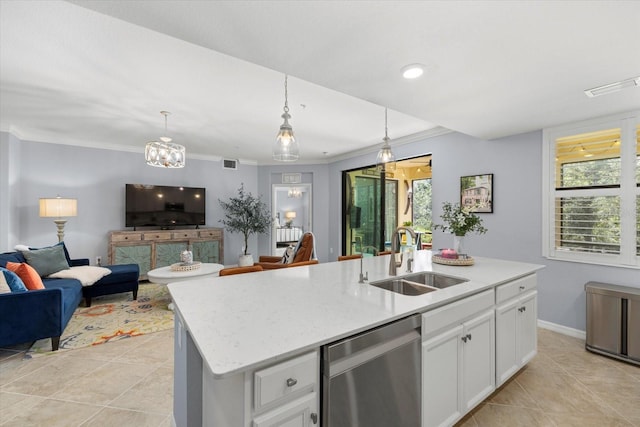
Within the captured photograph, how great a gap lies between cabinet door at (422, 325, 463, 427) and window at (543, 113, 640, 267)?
2.49 meters

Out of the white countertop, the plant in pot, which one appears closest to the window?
the white countertop

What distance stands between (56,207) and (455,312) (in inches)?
217

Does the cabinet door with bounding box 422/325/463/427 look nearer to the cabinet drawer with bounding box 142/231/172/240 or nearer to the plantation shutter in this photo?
the plantation shutter

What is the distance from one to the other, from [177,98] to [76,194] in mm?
3531

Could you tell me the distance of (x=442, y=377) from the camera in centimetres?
157

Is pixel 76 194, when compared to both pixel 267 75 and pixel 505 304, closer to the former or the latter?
pixel 267 75

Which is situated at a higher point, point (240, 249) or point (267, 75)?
point (267, 75)

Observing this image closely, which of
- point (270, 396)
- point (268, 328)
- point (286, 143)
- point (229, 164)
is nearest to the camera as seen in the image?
point (270, 396)

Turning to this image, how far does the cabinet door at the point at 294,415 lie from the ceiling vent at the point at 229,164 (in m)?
6.31

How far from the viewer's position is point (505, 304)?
6.64ft

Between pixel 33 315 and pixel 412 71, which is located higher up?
pixel 412 71

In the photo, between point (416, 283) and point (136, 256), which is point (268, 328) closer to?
point (416, 283)

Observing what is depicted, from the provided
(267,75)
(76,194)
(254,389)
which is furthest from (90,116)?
(254,389)

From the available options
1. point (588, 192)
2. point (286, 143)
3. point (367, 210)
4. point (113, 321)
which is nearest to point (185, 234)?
point (113, 321)
